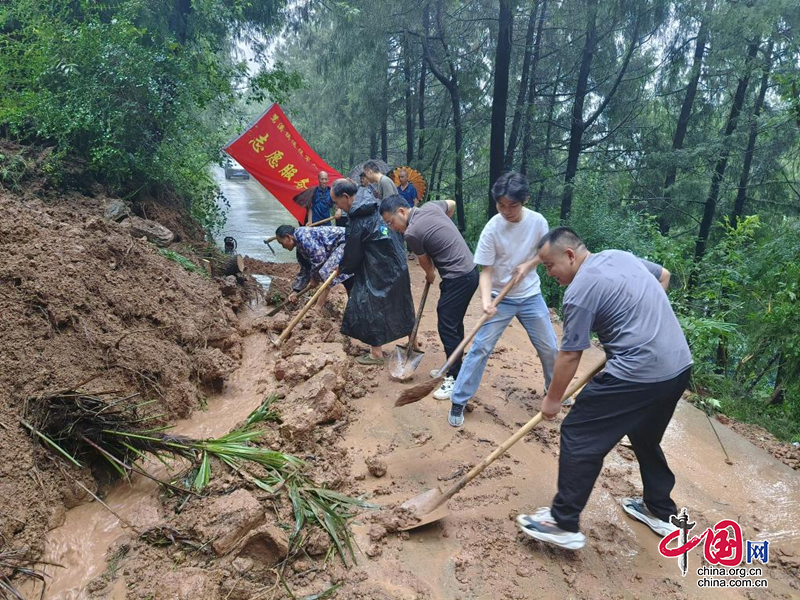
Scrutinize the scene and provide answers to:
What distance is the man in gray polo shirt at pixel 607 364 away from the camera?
220 cm

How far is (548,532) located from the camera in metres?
2.43

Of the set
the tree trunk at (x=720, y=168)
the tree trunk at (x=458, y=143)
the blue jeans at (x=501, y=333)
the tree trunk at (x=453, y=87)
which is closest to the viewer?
the blue jeans at (x=501, y=333)

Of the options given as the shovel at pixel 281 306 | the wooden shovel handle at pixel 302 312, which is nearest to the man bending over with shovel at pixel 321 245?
the wooden shovel handle at pixel 302 312

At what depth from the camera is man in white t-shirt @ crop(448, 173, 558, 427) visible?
10.6ft

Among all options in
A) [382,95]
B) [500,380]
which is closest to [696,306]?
[500,380]

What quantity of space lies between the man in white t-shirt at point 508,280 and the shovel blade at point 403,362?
0.83 meters

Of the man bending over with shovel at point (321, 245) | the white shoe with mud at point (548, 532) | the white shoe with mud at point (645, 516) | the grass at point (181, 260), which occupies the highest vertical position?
the man bending over with shovel at point (321, 245)

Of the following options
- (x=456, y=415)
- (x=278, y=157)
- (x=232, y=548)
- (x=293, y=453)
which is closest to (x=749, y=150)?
(x=278, y=157)

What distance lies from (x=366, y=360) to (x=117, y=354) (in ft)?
6.75

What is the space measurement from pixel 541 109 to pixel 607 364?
35.7 feet

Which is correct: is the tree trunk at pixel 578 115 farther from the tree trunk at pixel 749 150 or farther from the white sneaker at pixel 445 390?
the white sneaker at pixel 445 390

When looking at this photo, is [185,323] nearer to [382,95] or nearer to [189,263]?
[189,263]

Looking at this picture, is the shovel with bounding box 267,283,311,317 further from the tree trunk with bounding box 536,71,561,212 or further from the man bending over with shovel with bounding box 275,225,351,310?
the tree trunk with bounding box 536,71,561,212

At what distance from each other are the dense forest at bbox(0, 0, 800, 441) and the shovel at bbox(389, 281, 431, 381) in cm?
292
